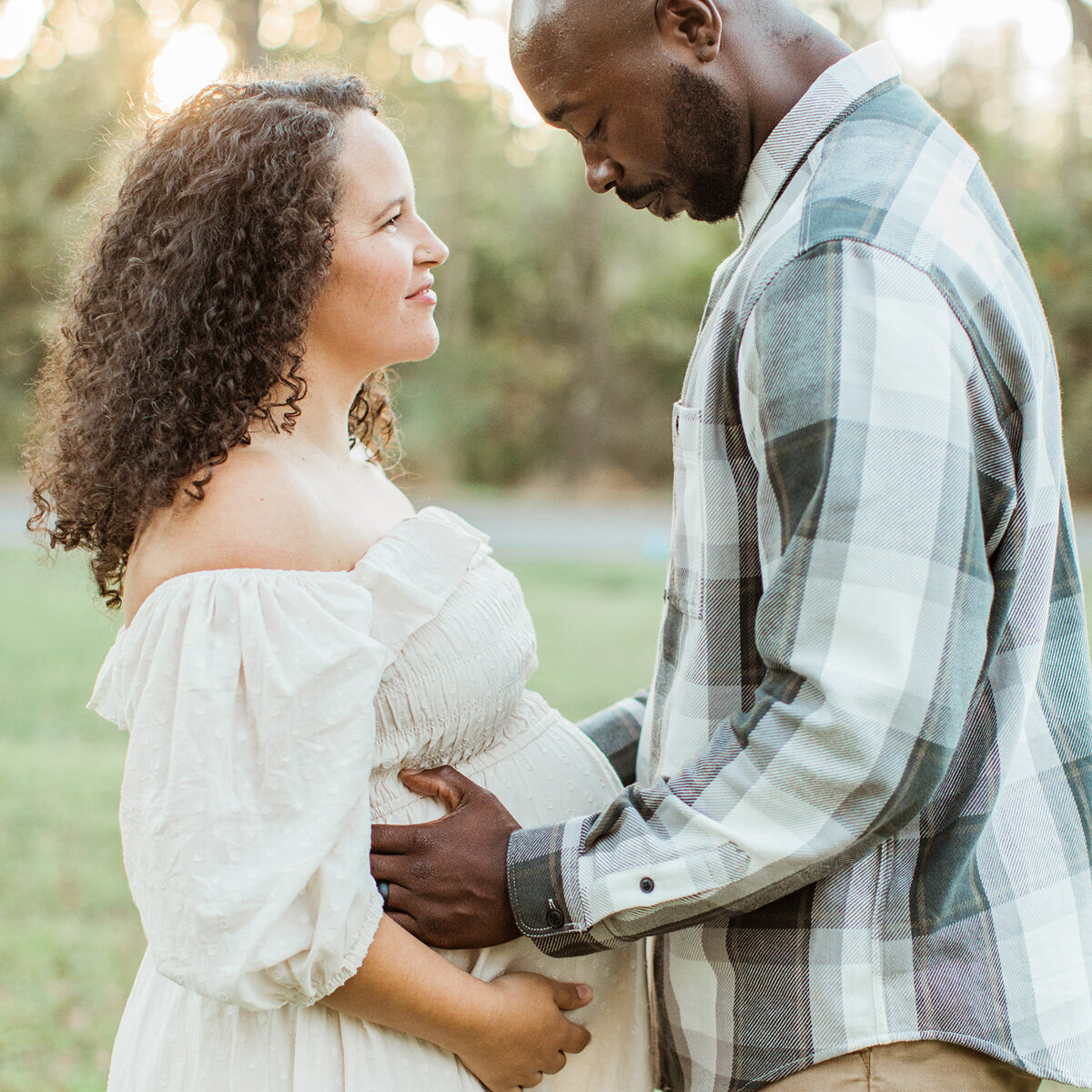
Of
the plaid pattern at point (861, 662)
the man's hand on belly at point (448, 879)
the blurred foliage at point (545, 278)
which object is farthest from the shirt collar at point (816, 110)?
the blurred foliage at point (545, 278)

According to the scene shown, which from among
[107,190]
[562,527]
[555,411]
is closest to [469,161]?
[555,411]

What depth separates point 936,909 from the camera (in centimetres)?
137

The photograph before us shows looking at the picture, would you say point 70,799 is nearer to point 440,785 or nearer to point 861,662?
point 440,785

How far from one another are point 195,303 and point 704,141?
0.75 meters

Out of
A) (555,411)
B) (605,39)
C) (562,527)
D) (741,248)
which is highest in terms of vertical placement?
(605,39)

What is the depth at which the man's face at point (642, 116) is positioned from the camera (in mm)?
1443

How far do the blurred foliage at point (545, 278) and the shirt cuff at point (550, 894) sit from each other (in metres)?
17.3

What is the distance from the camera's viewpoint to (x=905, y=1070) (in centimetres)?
136

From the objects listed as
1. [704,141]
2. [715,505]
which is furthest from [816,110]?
[715,505]

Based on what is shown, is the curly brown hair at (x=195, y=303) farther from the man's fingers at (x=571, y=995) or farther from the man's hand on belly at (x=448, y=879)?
the man's fingers at (x=571, y=995)

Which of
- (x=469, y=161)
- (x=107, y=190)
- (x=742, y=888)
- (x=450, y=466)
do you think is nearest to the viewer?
(x=742, y=888)

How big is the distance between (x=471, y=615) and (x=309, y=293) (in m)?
0.53

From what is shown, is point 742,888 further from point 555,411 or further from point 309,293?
point 555,411

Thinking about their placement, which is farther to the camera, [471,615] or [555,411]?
[555,411]
